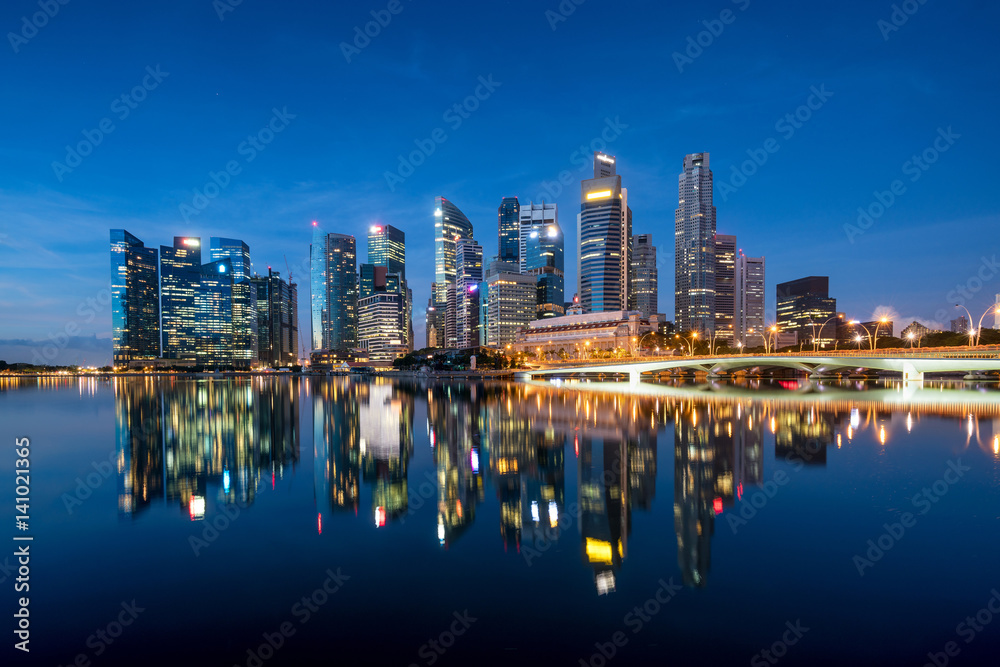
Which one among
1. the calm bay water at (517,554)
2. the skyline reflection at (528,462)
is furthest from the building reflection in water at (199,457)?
the calm bay water at (517,554)

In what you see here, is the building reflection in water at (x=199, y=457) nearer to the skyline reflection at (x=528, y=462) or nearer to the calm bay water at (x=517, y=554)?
the skyline reflection at (x=528, y=462)

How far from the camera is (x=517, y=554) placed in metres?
12.5

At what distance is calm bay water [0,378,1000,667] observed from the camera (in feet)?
28.2

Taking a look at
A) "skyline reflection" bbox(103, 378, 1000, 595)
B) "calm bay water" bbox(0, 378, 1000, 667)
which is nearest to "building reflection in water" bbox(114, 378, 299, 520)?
"skyline reflection" bbox(103, 378, 1000, 595)

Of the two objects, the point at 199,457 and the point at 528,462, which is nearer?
the point at 528,462

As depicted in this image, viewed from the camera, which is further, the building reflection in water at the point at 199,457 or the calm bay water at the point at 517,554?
the building reflection in water at the point at 199,457

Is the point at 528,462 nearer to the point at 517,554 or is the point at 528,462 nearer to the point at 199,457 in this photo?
the point at 517,554

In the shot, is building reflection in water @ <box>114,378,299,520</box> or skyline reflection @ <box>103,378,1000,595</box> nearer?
skyline reflection @ <box>103,378,1000,595</box>

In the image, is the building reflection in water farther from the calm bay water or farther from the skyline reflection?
the calm bay water

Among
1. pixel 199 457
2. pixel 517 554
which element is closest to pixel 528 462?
pixel 517 554

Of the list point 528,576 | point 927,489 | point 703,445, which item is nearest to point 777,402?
point 703,445

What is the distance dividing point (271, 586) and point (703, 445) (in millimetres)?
22624

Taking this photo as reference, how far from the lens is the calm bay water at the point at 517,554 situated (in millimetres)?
8609

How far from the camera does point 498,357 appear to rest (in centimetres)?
17175
